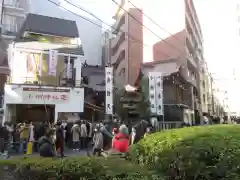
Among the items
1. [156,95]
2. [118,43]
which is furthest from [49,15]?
[156,95]

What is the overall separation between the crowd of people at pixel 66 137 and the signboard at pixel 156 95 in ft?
20.7

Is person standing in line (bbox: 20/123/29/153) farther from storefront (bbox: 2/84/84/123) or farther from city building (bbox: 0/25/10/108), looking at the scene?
city building (bbox: 0/25/10/108)

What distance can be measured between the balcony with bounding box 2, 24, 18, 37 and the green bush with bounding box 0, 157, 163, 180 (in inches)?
1184

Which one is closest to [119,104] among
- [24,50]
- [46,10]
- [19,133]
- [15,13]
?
[24,50]

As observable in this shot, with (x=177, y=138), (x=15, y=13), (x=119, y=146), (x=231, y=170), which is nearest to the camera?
(x=231, y=170)

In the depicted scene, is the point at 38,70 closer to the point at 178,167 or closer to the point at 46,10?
the point at 178,167

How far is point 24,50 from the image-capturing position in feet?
73.9

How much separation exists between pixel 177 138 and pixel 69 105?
17.5 metres

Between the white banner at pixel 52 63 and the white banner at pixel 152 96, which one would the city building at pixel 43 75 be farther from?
the white banner at pixel 152 96

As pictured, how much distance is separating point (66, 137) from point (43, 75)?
273 inches

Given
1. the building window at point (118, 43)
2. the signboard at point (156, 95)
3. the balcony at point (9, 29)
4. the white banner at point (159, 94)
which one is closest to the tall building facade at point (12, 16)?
the balcony at point (9, 29)

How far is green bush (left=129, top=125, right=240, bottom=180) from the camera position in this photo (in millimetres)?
4500

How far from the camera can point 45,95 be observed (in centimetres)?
2102

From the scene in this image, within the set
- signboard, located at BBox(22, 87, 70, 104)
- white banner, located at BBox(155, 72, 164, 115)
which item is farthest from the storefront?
white banner, located at BBox(155, 72, 164, 115)
